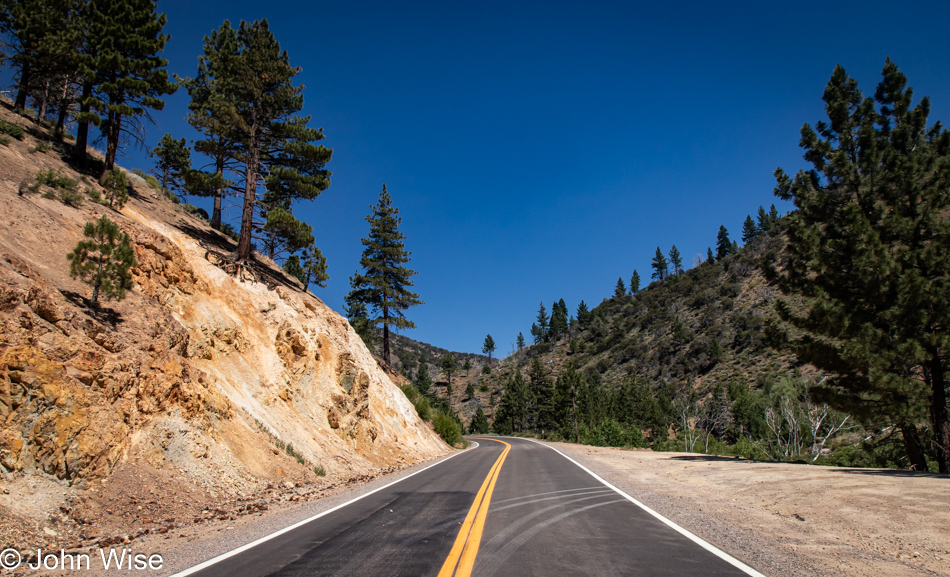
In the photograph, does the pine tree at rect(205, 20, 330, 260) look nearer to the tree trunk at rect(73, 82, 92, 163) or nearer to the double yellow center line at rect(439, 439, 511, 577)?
the tree trunk at rect(73, 82, 92, 163)

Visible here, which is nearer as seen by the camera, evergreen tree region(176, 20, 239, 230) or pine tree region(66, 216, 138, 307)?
pine tree region(66, 216, 138, 307)

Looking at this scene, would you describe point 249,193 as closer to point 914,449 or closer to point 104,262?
point 104,262

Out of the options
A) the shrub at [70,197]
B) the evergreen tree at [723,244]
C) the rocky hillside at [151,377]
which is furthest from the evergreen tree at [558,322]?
the shrub at [70,197]

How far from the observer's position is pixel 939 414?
12.1 metres

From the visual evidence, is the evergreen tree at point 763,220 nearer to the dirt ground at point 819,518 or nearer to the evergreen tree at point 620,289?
the evergreen tree at point 620,289

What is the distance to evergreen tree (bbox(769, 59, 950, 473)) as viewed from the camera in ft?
39.7

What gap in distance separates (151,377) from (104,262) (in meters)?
2.92

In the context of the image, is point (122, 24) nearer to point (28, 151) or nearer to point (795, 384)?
point (28, 151)

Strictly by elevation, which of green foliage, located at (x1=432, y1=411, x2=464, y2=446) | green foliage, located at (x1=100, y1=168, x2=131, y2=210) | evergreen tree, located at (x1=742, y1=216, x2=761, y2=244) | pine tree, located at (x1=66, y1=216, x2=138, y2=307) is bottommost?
green foliage, located at (x1=432, y1=411, x2=464, y2=446)

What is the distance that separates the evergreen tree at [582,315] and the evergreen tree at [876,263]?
132m

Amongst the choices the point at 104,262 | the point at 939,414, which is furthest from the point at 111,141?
the point at 939,414

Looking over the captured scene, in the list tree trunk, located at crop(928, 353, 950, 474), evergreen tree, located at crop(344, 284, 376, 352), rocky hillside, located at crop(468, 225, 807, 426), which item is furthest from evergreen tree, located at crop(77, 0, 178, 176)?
rocky hillside, located at crop(468, 225, 807, 426)

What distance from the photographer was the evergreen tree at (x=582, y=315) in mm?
145125

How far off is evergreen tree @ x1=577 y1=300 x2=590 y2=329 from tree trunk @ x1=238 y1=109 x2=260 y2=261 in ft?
439
